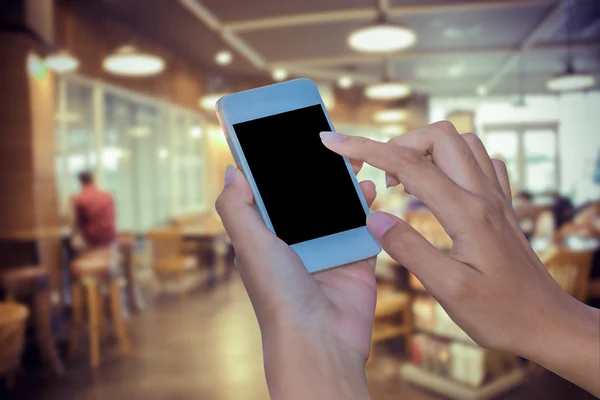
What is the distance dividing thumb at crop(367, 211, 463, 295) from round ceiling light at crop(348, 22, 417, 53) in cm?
358

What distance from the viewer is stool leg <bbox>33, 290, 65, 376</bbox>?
11.4 ft

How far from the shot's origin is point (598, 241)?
4.25 m

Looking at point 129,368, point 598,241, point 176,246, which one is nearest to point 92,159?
point 176,246

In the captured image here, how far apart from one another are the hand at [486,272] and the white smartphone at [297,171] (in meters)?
0.18

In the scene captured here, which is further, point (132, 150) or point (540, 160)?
point (540, 160)

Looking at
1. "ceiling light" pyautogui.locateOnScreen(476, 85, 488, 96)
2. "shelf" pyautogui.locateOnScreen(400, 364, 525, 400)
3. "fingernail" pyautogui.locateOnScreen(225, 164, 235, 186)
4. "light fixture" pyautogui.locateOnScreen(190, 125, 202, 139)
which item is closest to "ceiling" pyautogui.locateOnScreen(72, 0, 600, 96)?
"ceiling light" pyautogui.locateOnScreen(476, 85, 488, 96)

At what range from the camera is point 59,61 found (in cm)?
465

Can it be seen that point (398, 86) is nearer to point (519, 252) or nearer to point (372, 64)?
point (372, 64)

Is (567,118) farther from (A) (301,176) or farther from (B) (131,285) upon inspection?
(A) (301,176)

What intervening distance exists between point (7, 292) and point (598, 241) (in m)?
4.62

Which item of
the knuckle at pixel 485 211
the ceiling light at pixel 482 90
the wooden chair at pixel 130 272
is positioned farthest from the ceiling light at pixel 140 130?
the ceiling light at pixel 482 90

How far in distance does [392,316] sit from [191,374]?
149cm

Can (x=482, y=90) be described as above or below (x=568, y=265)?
above

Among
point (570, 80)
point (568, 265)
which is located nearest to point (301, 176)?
point (568, 265)
